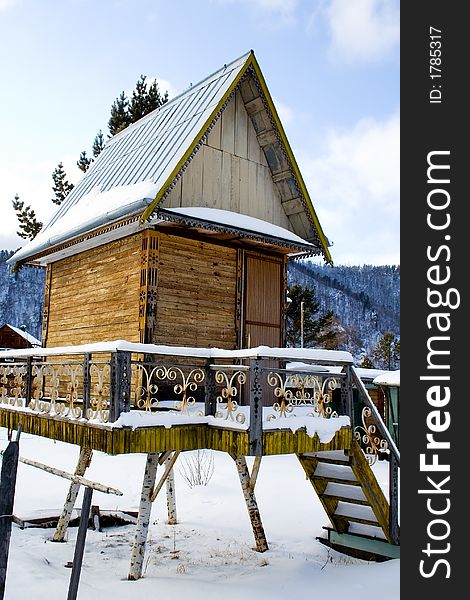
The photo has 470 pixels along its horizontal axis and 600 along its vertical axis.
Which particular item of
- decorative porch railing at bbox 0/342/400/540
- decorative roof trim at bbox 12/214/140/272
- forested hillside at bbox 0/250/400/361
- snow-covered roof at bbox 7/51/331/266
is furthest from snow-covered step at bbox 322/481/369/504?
forested hillside at bbox 0/250/400/361

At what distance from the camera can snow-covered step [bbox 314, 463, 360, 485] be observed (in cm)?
964

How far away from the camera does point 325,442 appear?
27.6 ft

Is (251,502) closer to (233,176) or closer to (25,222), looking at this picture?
(233,176)

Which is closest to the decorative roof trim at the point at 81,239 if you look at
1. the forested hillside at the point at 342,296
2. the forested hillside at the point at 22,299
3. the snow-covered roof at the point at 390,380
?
the snow-covered roof at the point at 390,380

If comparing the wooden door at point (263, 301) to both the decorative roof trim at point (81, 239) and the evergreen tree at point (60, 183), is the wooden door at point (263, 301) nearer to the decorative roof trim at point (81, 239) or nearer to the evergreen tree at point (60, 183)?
the decorative roof trim at point (81, 239)

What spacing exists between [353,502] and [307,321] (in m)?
35.0

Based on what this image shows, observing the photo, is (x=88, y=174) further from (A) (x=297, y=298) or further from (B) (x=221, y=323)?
(A) (x=297, y=298)

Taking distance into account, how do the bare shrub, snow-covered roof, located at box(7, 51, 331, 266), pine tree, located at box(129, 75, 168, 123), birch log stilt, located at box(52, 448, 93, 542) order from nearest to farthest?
snow-covered roof, located at box(7, 51, 331, 266)
birch log stilt, located at box(52, 448, 93, 542)
the bare shrub
pine tree, located at box(129, 75, 168, 123)

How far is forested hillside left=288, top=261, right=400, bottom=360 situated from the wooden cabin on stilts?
108175 mm

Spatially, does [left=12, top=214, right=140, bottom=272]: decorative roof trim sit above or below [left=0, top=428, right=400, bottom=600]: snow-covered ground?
above

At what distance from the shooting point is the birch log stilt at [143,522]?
29.6 feet

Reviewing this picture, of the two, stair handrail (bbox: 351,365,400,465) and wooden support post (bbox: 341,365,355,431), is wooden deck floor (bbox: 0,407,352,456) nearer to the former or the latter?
wooden support post (bbox: 341,365,355,431)

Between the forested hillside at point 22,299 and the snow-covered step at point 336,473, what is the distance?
110453 mm

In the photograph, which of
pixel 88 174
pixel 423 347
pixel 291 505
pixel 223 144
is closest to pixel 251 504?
pixel 291 505
